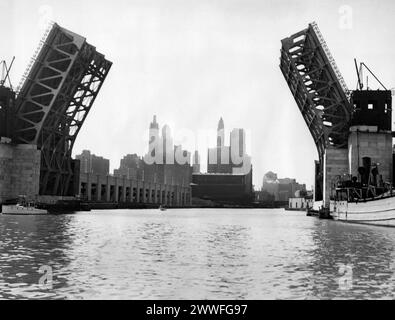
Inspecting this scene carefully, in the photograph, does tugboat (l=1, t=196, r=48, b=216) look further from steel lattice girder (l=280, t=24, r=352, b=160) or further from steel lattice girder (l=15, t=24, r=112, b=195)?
steel lattice girder (l=280, t=24, r=352, b=160)

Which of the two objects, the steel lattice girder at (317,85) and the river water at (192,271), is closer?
the river water at (192,271)

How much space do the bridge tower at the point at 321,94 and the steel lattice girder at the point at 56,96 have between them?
22578 mm

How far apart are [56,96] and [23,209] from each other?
1385 centimetres

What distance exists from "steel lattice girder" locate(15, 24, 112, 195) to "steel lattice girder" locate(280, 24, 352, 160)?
2220 cm

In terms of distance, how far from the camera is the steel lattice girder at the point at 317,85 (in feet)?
188

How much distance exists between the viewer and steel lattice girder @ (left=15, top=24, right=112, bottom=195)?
58688 millimetres

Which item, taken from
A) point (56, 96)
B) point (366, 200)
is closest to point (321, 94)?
point (366, 200)

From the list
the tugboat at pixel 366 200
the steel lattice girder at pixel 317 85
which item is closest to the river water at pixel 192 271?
the tugboat at pixel 366 200

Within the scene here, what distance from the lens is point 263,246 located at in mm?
26172

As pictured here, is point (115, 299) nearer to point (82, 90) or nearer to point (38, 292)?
point (38, 292)

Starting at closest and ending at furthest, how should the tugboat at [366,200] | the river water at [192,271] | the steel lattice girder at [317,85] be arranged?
1. the river water at [192,271]
2. the tugboat at [366,200]
3. the steel lattice girder at [317,85]

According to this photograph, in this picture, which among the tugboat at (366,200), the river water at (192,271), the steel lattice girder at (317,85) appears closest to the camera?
the river water at (192,271)

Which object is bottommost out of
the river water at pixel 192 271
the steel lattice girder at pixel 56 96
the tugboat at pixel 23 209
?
the river water at pixel 192 271

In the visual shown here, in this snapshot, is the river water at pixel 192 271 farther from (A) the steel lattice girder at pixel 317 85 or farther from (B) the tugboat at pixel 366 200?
(A) the steel lattice girder at pixel 317 85
